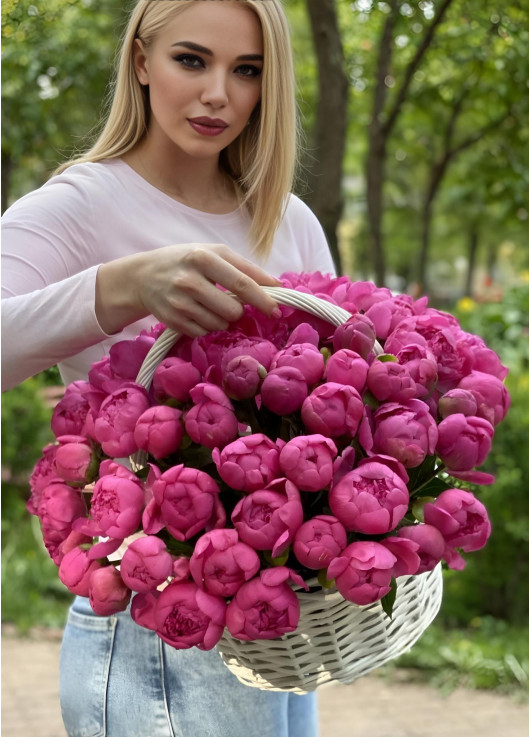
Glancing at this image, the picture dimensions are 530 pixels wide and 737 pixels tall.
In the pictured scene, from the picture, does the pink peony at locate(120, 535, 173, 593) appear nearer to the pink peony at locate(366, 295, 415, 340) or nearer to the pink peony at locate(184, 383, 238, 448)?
the pink peony at locate(184, 383, 238, 448)

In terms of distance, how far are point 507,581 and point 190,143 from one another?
3.78m

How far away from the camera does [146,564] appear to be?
47.5 inches

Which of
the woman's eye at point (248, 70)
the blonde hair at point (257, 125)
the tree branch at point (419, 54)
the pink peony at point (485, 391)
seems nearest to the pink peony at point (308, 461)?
the pink peony at point (485, 391)

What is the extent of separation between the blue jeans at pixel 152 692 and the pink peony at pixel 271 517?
517 mm

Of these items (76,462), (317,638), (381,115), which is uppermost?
(381,115)

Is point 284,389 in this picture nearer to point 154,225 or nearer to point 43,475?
point 43,475

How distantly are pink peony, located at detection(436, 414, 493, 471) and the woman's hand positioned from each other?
307 mm

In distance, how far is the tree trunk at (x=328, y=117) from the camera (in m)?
3.75

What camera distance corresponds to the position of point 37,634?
4.82 meters

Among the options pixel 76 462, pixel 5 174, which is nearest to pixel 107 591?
pixel 76 462

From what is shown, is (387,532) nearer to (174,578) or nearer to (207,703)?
(174,578)

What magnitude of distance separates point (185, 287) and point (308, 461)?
29 centimetres

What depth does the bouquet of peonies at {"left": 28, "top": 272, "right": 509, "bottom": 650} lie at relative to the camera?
46.6 inches

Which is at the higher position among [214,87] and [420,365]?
[214,87]
